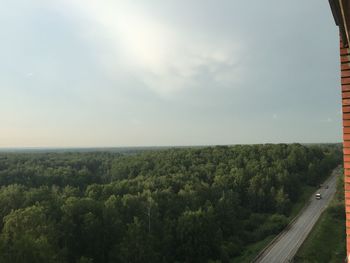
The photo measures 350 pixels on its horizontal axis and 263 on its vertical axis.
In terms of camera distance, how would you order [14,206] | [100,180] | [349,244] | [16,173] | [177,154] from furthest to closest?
[177,154] < [100,180] < [16,173] < [14,206] < [349,244]

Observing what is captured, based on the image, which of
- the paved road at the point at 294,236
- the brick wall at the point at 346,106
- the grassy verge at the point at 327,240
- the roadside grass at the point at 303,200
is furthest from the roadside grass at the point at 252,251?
the brick wall at the point at 346,106

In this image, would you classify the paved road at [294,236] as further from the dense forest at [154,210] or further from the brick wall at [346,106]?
the brick wall at [346,106]

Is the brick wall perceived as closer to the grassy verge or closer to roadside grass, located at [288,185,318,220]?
the grassy verge

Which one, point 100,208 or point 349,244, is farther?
point 100,208

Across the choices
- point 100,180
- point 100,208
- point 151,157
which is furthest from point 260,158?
point 100,208

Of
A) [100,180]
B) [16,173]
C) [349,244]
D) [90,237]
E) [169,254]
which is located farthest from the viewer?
[100,180]

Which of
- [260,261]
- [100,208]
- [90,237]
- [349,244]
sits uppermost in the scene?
[349,244]

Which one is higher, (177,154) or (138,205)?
(177,154)

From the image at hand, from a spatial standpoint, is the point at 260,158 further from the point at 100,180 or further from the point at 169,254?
the point at 169,254
